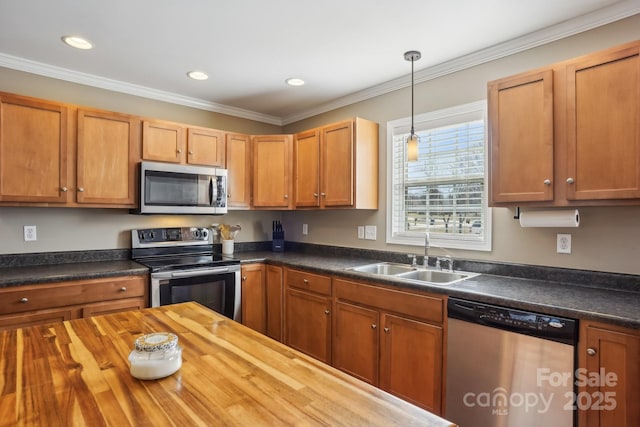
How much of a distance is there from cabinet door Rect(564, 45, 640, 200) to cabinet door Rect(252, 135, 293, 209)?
7.95 feet

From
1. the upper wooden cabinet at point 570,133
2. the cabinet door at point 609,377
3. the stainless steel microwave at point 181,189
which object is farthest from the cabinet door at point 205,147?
the cabinet door at point 609,377

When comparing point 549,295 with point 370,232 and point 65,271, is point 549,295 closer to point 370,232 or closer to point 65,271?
point 370,232

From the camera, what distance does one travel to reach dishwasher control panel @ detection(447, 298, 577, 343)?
1.61 m

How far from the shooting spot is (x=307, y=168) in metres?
3.51

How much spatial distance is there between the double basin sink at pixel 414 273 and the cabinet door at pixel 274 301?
831mm

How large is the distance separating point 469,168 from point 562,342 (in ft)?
4.61

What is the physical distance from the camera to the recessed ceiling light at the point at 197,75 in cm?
295

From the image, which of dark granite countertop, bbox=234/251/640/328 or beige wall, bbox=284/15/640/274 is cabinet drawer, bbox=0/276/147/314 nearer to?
dark granite countertop, bbox=234/251/640/328

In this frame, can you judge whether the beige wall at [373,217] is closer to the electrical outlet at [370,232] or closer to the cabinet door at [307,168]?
the electrical outlet at [370,232]

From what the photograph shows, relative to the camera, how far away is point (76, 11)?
2.06m

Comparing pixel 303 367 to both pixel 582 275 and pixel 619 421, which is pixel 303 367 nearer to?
pixel 619 421

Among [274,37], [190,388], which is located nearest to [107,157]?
[274,37]

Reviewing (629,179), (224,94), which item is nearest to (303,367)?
(629,179)

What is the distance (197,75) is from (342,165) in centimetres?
143
